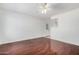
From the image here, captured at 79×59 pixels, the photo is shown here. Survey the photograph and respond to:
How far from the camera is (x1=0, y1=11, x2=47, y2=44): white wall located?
160 centimetres

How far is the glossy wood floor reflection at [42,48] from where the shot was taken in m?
1.61

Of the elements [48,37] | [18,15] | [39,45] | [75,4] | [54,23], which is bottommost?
[39,45]

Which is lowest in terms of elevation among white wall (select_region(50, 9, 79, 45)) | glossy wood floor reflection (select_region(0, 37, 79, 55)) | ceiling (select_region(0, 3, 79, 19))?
glossy wood floor reflection (select_region(0, 37, 79, 55))

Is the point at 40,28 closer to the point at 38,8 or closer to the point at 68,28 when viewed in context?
the point at 38,8

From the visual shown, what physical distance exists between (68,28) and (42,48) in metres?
0.49

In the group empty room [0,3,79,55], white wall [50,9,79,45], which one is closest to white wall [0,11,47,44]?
empty room [0,3,79,55]

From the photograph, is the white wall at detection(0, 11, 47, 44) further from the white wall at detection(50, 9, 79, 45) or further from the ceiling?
the white wall at detection(50, 9, 79, 45)

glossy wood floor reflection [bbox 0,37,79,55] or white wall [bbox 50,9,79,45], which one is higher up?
white wall [bbox 50,9,79,45]

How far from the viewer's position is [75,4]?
1.63 metres

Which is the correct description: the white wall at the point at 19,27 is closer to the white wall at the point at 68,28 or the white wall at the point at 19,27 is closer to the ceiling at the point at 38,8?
the ceiling at the point at 38,8

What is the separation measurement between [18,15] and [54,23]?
21.7 inches

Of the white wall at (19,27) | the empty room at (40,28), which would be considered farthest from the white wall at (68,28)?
the white wall at (19,27)

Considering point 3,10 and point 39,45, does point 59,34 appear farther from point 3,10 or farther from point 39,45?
point 3,10
